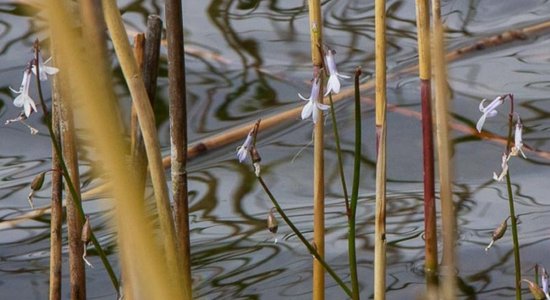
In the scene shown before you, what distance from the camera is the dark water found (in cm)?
145

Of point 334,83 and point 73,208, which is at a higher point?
point 334,83

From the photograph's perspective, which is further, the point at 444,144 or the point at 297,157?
the point at 297,157

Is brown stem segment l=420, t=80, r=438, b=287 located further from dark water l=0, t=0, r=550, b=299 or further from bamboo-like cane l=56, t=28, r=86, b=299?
bamboo-like cane l=56, t=28, r=86, b=299

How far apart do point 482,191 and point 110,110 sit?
128 centimetres

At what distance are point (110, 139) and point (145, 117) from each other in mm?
264

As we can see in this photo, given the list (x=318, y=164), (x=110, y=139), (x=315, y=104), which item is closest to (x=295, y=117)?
Result: (x=318, y=164)

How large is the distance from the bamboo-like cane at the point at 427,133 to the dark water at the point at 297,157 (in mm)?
141

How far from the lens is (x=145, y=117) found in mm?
697

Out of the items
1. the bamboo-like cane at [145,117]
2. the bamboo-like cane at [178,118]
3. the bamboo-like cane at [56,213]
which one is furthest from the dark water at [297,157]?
the bamboo-like cane at [145,117]

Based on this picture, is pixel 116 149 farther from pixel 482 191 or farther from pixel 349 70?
pixel 349 70

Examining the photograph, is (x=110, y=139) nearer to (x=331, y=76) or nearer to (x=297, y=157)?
(x=331, y=76)

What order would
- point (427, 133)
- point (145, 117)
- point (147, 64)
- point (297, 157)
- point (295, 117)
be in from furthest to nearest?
1. point (295, 117)
2. point (297, 157)
3. point (427, 133)
4. point (147, 64)
5. point (145, 117)

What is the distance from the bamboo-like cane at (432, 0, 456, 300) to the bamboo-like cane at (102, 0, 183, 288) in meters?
0.52

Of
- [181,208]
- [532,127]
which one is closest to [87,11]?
[181,208]
